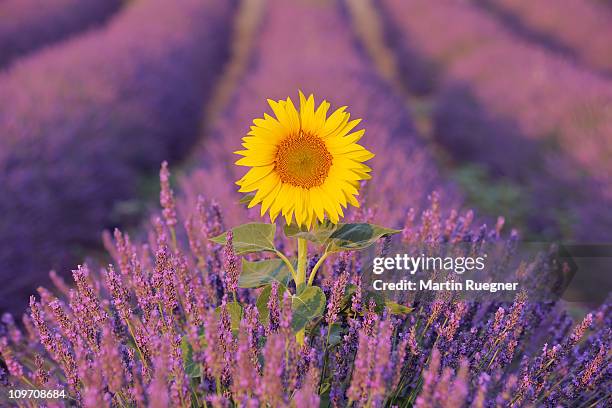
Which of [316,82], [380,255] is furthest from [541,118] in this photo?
[380,255]

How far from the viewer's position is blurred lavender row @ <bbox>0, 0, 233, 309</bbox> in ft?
11.9

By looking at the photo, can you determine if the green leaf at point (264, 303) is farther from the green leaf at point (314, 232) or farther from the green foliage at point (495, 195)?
the green foliage at point (495, 195)

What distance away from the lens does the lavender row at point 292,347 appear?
114 centimetres

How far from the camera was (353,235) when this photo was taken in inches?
55.9

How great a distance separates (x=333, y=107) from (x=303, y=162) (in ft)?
11.0

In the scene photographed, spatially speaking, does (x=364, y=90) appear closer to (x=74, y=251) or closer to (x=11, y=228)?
(x=74, y=251)

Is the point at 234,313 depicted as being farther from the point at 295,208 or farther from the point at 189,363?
the point at 295,208

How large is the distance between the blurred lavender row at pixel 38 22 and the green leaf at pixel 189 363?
836 centimetres

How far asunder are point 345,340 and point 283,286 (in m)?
0.21

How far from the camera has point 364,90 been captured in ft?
18.2

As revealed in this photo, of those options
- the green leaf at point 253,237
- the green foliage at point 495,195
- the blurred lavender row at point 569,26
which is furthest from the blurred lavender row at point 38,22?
the blurred lavender row at point 569,26

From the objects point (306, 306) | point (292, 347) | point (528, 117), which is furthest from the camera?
point (528, 117)

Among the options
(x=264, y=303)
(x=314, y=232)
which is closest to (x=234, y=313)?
(x=264, y=303)

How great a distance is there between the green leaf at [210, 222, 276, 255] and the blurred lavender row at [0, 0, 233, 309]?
84.3 inches
